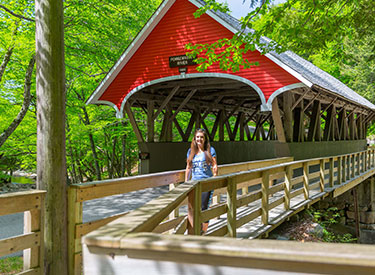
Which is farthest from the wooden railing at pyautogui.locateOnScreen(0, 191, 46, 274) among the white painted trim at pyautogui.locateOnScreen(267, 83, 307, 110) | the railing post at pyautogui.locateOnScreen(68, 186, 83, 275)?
the white painted trim at pyautogui.locateOnScreen(267, 83, 307, 110)

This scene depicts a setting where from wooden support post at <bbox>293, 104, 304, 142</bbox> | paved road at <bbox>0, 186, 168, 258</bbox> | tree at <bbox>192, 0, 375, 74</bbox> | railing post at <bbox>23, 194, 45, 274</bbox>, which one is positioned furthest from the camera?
wooden support post at <bbox>293, 104, 304, 142</bbox>

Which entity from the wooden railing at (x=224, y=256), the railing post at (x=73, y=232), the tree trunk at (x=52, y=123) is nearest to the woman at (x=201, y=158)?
the railing post at (x=73, y=232)

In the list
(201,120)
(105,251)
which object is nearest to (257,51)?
(201,120)

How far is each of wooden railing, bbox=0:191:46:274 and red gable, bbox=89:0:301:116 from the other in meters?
8.46

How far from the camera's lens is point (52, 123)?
13.0 feet

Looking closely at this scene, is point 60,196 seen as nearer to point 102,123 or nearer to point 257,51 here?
point 257,51

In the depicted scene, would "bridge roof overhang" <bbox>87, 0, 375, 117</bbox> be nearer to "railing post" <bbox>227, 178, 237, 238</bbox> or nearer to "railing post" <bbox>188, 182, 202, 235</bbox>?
"railing post" <bbox>227, 178, 237, 238</bbox>

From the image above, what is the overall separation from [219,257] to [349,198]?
655 inches

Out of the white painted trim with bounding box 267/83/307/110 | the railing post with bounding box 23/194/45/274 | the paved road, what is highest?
the white painted trim with bounding box 267/83/307/110

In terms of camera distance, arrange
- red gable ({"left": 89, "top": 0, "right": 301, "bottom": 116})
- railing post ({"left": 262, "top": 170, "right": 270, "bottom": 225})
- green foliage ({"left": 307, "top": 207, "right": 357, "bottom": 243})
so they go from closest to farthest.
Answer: railing post ({"left": 262, "top": 170, "right": 270, "bottom": 225}) → green foliage ({"left": 307, "top": 207, "right": 357, "bottom": 243}) → red gable ({"left": 89, "top": 0, "right": 301, "bottom": 116})

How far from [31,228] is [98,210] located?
3.90 m

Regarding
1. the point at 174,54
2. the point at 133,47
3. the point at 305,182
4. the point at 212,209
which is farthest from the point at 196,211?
the point at 133,47

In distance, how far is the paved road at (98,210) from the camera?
636 centimetres

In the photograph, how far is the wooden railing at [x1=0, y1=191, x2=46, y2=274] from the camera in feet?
11.3
